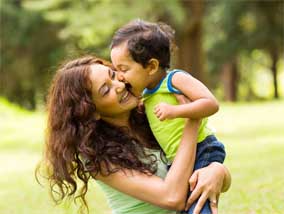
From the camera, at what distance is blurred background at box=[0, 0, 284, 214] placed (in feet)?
26.6

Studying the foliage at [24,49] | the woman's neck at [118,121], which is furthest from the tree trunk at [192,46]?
the woman's neck at [118,121]

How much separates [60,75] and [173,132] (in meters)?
0.52

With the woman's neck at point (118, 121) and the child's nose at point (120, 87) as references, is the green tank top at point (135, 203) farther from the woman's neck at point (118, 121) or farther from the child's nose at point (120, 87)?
the child's nose at point (120, 87)

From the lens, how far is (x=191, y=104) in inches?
111

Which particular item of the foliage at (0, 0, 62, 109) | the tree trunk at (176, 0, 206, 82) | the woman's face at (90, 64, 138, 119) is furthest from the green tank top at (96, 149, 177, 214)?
the foliage at (0, 0, 62, 109)

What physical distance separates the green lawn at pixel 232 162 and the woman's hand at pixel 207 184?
2.47m

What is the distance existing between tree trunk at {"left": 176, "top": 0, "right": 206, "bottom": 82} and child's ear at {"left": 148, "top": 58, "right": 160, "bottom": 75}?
19.6 m

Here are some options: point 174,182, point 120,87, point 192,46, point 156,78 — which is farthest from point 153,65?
point 192,46

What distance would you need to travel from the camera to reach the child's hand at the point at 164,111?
281 centimetres

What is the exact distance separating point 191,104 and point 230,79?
113 feet

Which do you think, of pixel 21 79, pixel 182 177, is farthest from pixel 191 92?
pixel 21 79

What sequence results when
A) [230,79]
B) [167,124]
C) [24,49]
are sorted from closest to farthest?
[167,124] < [24,49] < [230,79]

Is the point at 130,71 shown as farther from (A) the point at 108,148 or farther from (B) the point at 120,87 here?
(A) the point at 108,148

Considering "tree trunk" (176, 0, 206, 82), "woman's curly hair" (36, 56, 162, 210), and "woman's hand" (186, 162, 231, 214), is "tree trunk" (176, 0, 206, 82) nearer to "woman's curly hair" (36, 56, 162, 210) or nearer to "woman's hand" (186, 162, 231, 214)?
"woman's curly hair" (36, 56, 162, 210)
